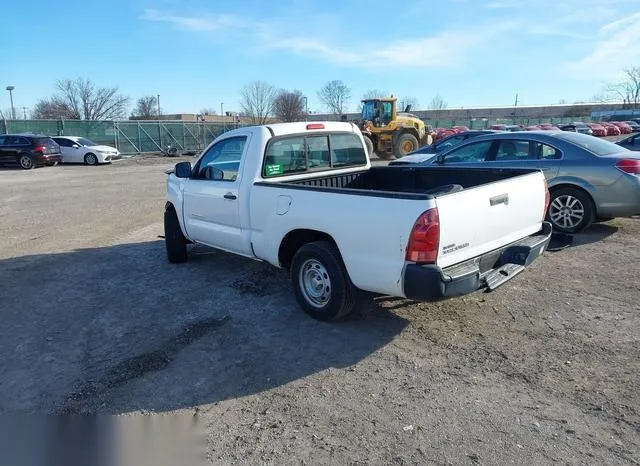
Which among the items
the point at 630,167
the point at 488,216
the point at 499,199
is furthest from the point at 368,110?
the point at 488,216

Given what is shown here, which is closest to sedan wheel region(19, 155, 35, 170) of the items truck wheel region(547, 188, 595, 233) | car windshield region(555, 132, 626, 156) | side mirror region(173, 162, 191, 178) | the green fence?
the green fence

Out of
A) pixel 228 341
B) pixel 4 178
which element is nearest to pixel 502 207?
pixel 228 341

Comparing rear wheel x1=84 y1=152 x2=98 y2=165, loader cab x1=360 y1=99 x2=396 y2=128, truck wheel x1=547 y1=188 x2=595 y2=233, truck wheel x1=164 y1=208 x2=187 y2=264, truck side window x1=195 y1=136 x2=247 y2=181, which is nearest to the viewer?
truck side window x1=195 y1=136 x2=247 y2=181

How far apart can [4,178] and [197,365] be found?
20.3 m

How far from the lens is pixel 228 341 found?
4469mm

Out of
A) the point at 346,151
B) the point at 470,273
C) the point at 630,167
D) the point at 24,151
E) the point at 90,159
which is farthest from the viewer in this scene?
the point at 90,159

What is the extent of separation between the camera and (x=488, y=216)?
14.0 feet

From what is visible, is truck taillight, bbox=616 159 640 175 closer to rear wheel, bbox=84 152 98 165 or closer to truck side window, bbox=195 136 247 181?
truck side window, bbox=195 136 247 181

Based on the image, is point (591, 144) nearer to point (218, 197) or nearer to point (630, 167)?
point (630, 167)

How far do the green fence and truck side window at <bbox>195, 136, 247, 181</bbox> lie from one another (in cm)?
3201

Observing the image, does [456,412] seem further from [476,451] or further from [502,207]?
[502,207]

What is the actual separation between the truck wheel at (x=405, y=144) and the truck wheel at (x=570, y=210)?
1762 centimetres

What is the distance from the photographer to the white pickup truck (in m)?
3.86

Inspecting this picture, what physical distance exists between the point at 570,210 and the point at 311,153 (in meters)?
4.58
